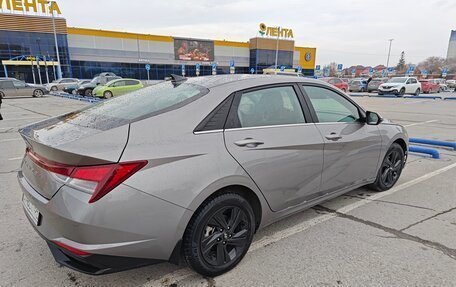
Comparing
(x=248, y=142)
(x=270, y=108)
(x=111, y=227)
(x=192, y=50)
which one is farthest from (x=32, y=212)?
(x=192, y=50)

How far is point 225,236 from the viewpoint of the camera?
2.54 meters

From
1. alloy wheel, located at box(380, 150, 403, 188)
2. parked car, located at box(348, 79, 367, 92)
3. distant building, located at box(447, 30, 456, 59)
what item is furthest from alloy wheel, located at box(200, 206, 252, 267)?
distant building, located at box(447, 30, 456, 59)

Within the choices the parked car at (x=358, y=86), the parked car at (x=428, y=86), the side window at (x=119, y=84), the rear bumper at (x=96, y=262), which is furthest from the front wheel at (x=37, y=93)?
the parked car at (x=428, y=86)

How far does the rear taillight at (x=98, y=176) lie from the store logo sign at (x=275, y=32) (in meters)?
64.7

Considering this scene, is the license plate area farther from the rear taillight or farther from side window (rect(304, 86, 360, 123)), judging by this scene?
side window (rect(304, 86, 360, 123))

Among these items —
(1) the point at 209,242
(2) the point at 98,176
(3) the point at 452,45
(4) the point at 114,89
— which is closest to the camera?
(2) the point at 98,176

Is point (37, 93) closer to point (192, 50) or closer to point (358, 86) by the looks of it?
point (358, 86)

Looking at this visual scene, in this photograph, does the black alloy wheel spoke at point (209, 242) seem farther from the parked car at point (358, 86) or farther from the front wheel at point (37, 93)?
the parked car at point (358, 86)

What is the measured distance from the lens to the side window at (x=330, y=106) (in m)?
3.32

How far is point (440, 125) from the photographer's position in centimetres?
1071

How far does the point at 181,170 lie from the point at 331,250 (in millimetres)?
1732

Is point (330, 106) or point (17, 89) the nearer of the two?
point (330, 106)

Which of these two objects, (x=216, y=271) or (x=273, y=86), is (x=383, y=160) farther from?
(x=216, y=271)

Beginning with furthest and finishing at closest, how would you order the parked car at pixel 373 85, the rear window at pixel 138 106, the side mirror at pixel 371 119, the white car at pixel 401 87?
the parked car at pixel 373 85 < the white car at pixel 401 87 < the side mirror at pixel 371 119 < the rear window at pixel 138 106
